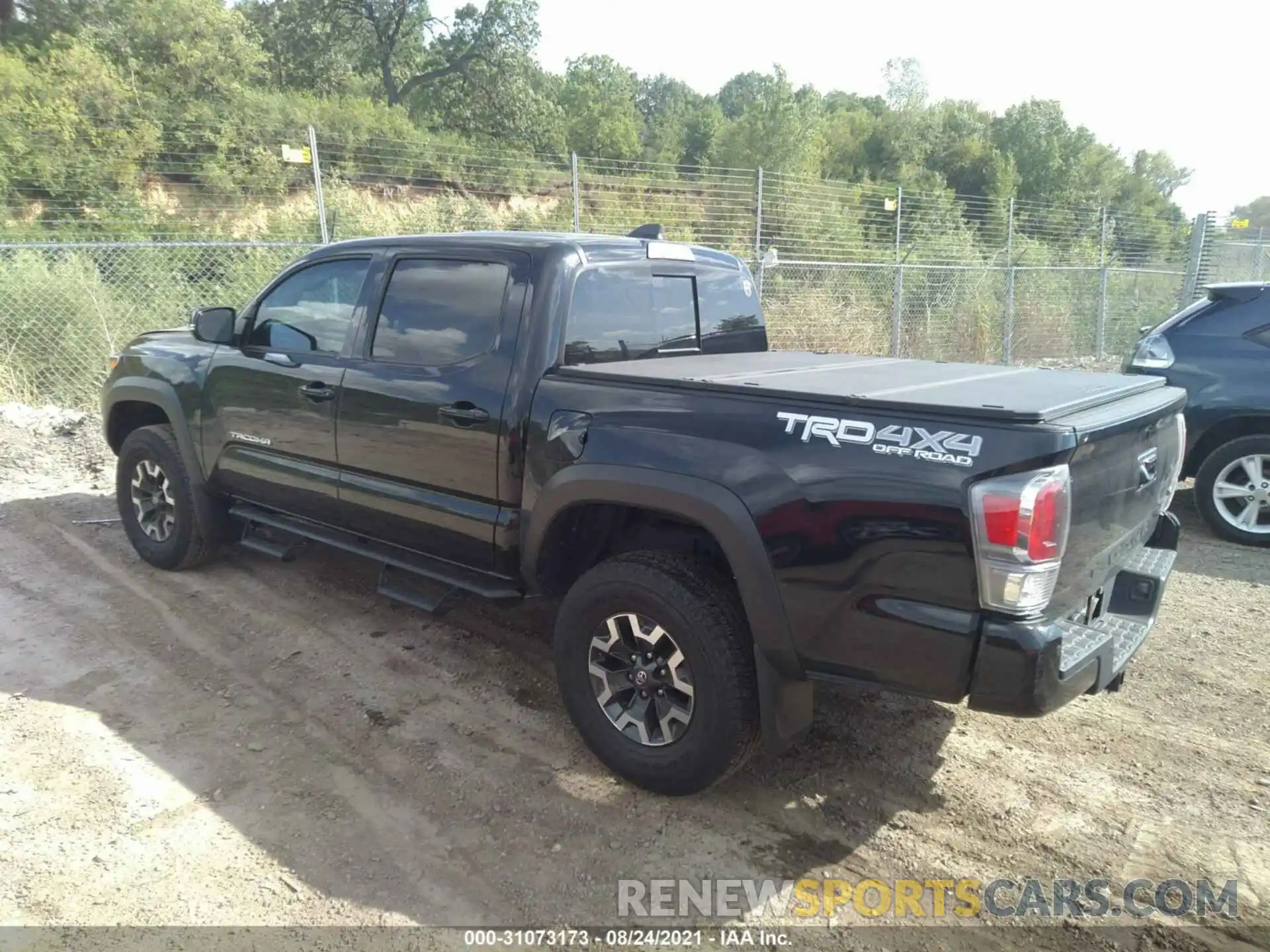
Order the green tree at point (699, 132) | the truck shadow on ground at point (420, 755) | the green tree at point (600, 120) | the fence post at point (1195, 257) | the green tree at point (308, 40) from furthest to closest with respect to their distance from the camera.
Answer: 1. the green tree at point (699, 132)
2. the green tree at point (308, 40)
3. the green tree at point (600, 120)
4. the fence post at point (1195, 257)
5. the truck shadow on ground at point (420, 755)

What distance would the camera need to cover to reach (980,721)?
11.7 ft

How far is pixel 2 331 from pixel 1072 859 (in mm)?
10708

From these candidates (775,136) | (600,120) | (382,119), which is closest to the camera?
(382,119)

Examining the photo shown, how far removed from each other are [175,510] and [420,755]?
2.64 metres

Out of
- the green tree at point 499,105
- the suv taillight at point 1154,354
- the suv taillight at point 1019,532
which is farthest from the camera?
the green tree at point 499,105

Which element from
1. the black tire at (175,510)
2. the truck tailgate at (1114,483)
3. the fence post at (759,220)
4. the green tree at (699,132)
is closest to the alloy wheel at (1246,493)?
the truck tailgate at (1114,483)

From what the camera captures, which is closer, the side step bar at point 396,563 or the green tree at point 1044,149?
the side step bar at point 396,563

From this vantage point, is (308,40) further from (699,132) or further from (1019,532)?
(1019,532)

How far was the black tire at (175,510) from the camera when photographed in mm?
4891

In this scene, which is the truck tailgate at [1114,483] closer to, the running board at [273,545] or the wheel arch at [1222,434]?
the wheel arch at [1222,434]

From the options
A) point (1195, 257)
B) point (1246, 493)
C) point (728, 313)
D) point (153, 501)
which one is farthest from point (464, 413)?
point (1195, 257)

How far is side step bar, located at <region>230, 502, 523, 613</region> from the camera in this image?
361 centimetres

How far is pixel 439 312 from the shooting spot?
146 inches

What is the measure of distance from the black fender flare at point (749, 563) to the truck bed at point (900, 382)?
0.34 m
